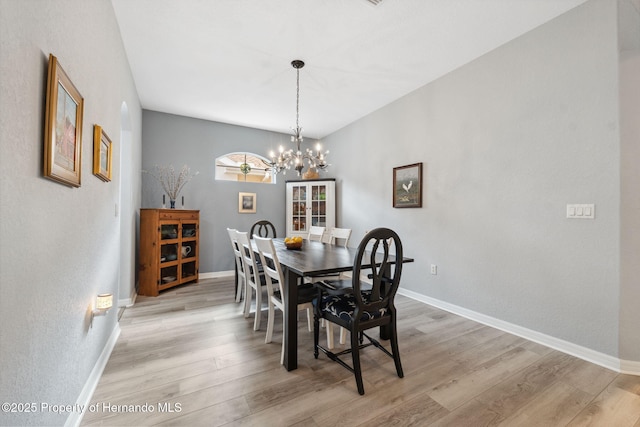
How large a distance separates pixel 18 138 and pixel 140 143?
378 centimetres

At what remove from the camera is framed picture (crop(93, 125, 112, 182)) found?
5.79ft

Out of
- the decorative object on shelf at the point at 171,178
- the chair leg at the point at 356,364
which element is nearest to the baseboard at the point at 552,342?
the chair leg at the point at 356,364

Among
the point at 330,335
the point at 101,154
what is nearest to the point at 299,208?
A: the point at 330,335

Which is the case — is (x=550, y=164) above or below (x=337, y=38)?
below

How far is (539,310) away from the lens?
242 centimetres

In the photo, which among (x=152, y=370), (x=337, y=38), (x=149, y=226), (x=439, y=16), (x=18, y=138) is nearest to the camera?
(x=18, y=138)

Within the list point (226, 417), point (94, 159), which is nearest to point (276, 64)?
point (94, 159)

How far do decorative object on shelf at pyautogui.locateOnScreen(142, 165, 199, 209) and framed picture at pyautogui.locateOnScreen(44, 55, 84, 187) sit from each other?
10.3ft

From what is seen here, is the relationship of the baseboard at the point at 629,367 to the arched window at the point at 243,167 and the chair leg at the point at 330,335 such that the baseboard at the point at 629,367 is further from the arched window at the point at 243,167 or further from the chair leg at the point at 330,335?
the arched window at the point at 243,167

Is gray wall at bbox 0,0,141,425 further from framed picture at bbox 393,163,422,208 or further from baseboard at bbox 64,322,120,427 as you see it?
framed picture at bbox 393,163,422,208

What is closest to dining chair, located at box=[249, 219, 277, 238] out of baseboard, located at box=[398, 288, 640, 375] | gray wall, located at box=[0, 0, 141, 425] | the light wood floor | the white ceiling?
the light wood floor

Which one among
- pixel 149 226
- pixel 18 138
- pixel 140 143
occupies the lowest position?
pixel 149 226

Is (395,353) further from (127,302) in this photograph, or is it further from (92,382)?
(127,302)

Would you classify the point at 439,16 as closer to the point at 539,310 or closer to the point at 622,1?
the point at 622,1
